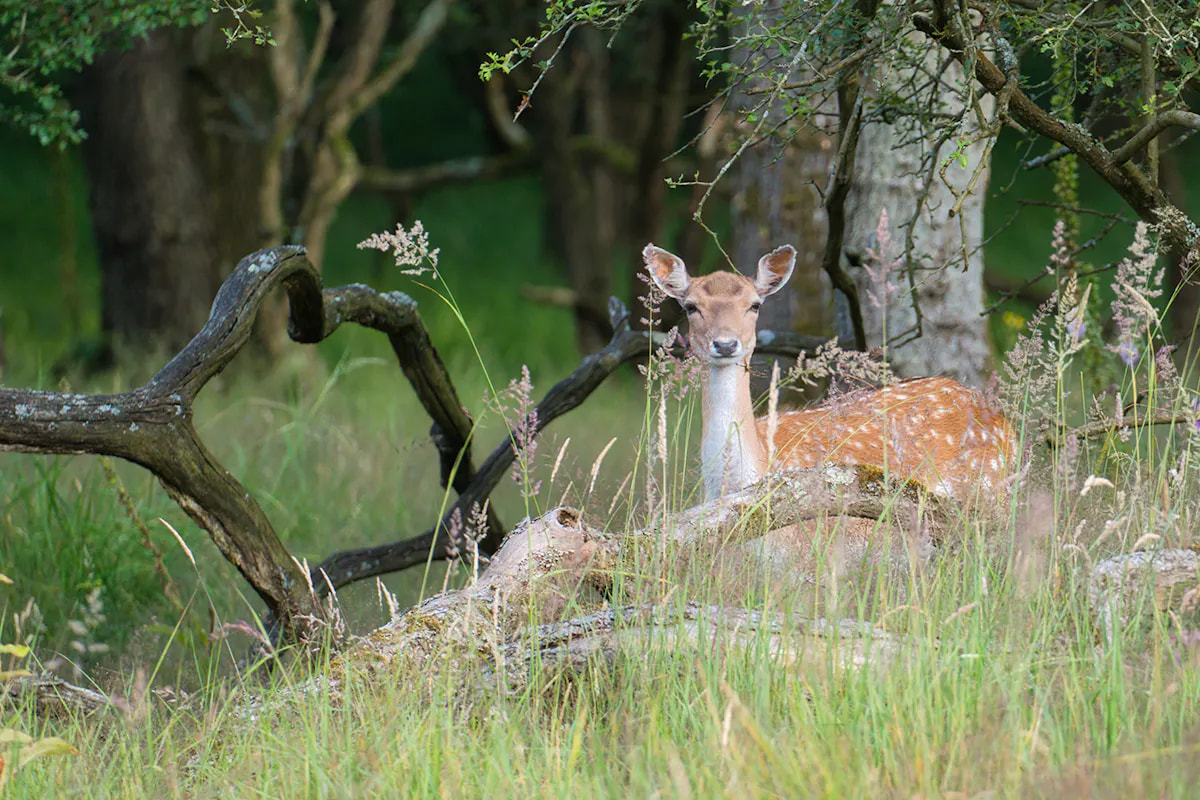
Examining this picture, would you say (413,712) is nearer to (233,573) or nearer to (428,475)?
(233,573)

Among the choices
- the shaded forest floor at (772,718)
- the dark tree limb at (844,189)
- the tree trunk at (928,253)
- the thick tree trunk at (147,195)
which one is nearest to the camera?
the shaded forest floor at (772,718)

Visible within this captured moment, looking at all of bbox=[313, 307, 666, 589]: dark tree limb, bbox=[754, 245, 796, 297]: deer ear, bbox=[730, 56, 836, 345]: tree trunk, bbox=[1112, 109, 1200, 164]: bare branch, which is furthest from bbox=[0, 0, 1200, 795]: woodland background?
bbox=[754, 245, 796, 297]: deer ear

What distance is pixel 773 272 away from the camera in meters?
5.13

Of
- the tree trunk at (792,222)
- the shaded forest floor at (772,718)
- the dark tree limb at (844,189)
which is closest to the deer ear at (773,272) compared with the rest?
the dark tree limb at (844,189)

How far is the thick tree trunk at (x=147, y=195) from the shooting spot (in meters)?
10.9

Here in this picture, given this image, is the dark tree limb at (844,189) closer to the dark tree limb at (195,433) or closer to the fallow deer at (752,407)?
the fallow deer at (752,407)

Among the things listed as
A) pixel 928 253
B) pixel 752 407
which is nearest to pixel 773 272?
pixel 752 407

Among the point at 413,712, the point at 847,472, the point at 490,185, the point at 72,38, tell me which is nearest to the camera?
the point at 413,712

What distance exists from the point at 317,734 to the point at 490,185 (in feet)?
75.0

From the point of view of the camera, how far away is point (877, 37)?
3.93 meters

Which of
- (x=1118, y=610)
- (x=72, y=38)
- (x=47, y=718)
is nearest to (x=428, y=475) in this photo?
(x=72, y=38)

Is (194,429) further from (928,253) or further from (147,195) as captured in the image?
(147,195)

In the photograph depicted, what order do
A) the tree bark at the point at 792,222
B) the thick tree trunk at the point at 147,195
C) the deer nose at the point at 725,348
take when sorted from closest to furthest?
the deer nose at the point at 725,348
the tree bark at the point at 792,222
the thick tree trunk at the point at 147,195

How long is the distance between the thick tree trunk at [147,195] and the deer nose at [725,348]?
707cm
